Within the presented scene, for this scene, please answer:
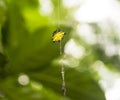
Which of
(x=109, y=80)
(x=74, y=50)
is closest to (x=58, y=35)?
(x=74, y=50)

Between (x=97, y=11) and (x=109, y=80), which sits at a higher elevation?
(x=97, y=11)

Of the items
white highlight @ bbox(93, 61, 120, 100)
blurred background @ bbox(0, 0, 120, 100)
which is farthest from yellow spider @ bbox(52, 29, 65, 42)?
white highlight @ bbox(93, 61, 120, 100)

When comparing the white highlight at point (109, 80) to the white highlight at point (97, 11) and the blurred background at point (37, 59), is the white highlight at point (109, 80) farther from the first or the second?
the white highlight at point (97, 11)

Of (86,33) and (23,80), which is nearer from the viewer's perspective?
(23,80)

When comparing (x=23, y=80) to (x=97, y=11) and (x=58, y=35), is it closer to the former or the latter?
(x=58, y=35)

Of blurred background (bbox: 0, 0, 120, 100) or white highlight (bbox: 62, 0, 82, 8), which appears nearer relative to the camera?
blurred background (bbox: 0, 0, 120, 100)

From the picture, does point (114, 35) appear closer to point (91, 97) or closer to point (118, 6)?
point (118, 6)

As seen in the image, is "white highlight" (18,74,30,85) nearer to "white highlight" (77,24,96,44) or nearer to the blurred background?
the blurred background

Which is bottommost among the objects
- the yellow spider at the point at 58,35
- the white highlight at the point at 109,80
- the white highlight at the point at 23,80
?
the white highlight at the point at 23,80

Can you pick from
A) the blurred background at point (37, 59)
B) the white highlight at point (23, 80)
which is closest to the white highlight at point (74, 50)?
the blurred background at point (37, 59)
